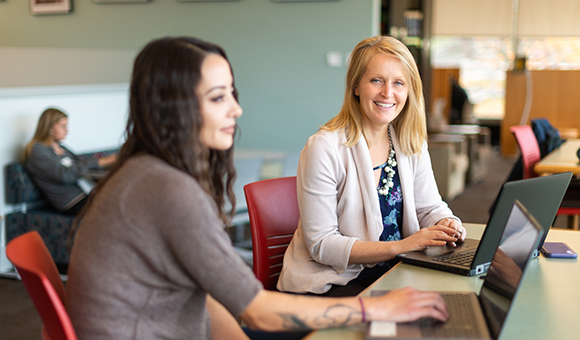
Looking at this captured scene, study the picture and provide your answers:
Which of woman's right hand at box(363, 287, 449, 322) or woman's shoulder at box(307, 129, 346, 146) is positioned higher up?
woman's shoulder at box(307, 129, 346, 146)

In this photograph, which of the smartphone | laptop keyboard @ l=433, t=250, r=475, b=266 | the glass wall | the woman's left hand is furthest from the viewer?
the glass wall

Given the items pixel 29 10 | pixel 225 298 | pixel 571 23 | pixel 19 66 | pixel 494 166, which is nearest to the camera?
pixel 225 298

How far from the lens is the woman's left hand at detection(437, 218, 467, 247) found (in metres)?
1.67

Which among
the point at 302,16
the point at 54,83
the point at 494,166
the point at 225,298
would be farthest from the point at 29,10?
the point at 494,166

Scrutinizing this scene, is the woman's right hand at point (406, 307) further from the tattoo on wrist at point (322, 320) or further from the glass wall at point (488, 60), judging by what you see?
the glass wall at point (488, 60)

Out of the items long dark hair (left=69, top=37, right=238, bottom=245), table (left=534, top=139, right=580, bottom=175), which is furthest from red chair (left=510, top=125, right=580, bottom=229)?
long dark hair (left=69, top=37, right=238, bottom=245)

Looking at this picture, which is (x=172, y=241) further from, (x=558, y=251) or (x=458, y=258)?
(x=558, y=251)

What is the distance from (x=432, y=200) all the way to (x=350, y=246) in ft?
1.47

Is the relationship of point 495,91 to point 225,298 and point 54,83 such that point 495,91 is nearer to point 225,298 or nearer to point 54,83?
point 54,83

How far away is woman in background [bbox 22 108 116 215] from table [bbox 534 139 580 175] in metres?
2.78

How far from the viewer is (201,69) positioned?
1.07 m

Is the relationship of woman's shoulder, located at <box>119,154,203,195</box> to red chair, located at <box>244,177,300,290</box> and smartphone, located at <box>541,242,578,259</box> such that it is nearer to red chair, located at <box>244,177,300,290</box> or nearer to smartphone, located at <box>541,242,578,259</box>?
red chair, located at <box>244,177,300,290</box>

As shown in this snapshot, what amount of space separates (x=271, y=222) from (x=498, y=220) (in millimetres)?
803

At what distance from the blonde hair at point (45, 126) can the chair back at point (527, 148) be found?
309 cm
